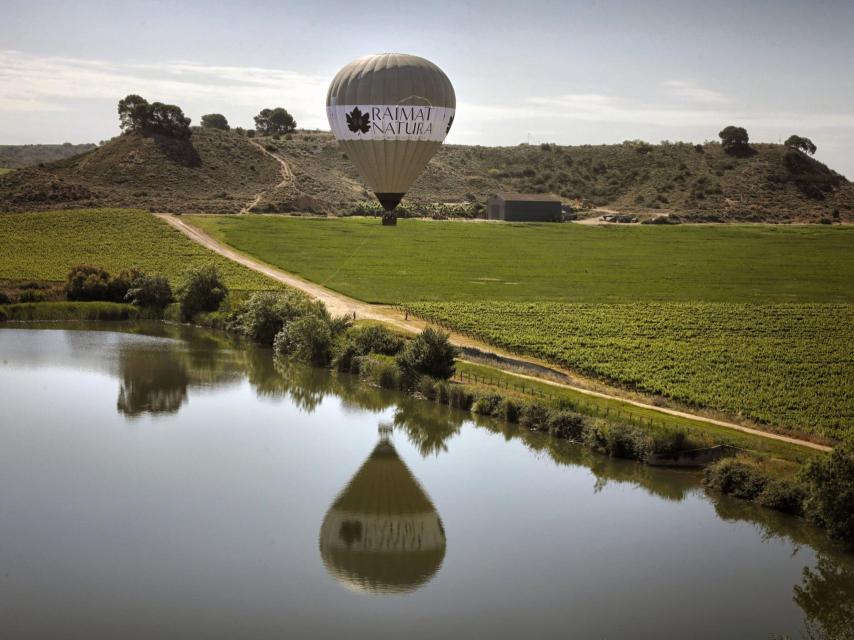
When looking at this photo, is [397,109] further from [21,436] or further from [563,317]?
[21,436]

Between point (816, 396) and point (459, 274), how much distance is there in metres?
32.5

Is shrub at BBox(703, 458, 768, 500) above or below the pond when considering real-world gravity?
above

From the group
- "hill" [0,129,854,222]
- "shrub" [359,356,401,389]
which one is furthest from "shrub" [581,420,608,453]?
"hill" [0,129,854,222]

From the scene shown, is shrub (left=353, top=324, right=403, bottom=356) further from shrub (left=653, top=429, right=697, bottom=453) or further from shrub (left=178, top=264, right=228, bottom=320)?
shrub (left=653, top=429, right=697, bottom=453)

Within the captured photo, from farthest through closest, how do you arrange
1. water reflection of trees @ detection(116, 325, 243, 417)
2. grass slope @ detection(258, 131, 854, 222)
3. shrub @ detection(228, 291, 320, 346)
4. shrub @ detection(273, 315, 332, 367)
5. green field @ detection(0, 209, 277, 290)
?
grass slope @ detection(258, 131, 854, 222)
green field @ detection(0, 209, 277, 290)
shrub @ detection(228, 291, 320, 346)
shrub @ detection(273, 315, 332, 367)
water reflection of trees @ detection(116, 325, 243, 417)

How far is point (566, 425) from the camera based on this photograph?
114 feet

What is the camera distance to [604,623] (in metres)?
22.5

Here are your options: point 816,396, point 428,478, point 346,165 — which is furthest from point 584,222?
point 428,478

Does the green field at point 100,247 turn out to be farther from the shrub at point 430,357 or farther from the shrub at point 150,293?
the shrub at point 430,357

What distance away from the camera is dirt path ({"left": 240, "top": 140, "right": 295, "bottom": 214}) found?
94.7 metres

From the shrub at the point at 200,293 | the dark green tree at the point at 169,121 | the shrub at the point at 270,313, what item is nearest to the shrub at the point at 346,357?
the shrub at the point at 270,313

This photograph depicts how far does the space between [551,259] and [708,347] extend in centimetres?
3025

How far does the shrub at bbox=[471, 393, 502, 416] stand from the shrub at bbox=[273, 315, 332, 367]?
9836 mm

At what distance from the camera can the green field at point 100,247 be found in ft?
209
